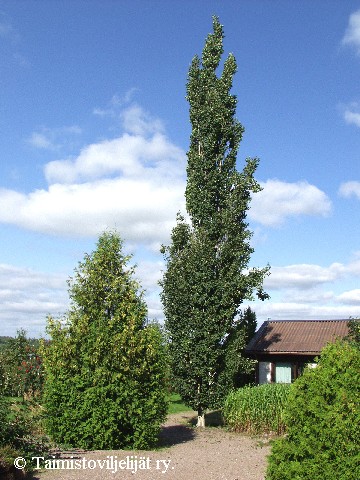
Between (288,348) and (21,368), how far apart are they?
1343cm

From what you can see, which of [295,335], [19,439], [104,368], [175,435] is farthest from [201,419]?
[295,335]

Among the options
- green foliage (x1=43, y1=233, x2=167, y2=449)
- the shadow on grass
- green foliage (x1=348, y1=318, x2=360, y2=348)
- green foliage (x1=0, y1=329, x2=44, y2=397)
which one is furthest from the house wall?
green foliage (x1=43, y1=233, x2=167, y2=449)

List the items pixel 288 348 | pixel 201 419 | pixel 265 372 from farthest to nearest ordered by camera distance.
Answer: pixel 265 372 → pixel 288 348 → pixel 201 419

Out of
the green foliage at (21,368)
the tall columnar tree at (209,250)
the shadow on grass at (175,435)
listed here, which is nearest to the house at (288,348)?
the tall columnar tree at (209,250)

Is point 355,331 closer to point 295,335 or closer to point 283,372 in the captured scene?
point 283,372

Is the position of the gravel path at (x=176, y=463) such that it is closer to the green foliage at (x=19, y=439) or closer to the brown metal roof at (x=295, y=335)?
the green foliage at (x=19, y=439)

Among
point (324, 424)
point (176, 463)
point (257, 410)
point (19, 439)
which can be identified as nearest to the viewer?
point (324, 424)

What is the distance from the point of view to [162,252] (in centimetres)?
2073

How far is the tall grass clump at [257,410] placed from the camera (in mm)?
17250

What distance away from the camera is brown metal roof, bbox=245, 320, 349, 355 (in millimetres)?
25766

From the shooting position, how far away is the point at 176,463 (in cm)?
1212

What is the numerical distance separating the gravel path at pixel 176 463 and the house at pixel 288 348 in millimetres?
10373

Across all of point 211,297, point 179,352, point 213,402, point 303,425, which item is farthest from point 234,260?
point 303,425

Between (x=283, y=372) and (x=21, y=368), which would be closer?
(x=21, y=368)
